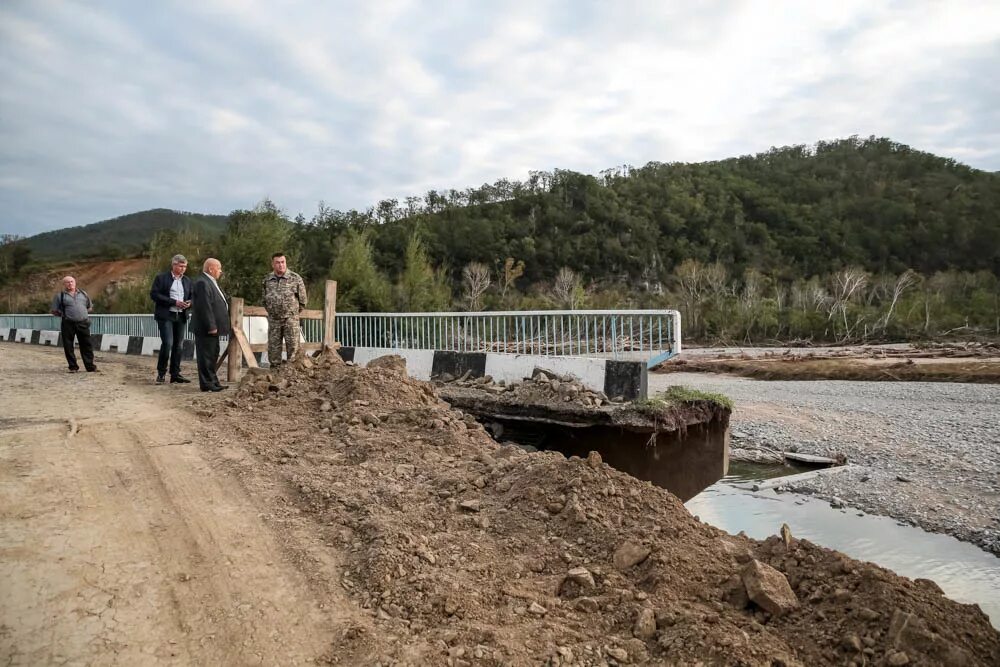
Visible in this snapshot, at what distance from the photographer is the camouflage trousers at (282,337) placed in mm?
8211

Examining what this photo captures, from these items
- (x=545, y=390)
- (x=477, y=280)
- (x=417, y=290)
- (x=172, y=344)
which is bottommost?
(x=545, y=390)

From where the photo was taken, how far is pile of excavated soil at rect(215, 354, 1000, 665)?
2523 millimetres

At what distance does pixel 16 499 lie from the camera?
3.79 metres

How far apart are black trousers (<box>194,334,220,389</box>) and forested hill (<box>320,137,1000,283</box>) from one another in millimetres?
57447

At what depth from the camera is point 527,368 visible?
731 cm

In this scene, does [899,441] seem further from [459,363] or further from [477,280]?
[477,280]

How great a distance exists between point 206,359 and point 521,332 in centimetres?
416

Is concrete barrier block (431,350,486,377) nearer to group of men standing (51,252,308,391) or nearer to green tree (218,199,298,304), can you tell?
group of men standing (51,252,308,391)

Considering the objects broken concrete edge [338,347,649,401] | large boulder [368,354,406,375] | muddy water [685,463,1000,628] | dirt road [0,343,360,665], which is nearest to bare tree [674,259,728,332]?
→ muddy water [685,463,1000,628]

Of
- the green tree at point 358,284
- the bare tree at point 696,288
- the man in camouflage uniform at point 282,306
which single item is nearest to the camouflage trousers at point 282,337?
the man in camouflage uniform at point 282,306

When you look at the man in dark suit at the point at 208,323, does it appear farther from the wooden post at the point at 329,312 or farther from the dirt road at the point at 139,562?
the dirt road at the point at 139,562

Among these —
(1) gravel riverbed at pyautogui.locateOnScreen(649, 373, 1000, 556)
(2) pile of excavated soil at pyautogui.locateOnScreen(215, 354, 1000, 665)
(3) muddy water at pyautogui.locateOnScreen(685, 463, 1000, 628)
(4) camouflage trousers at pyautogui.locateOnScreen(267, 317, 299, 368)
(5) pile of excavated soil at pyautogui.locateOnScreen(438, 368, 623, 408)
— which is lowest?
(3) muddy water at pyautogui.locateOnScreen(685, 463, 1000, 628)

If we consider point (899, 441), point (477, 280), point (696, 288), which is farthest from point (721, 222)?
point (899, 441)

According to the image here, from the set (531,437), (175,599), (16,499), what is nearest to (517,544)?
(175,599)
